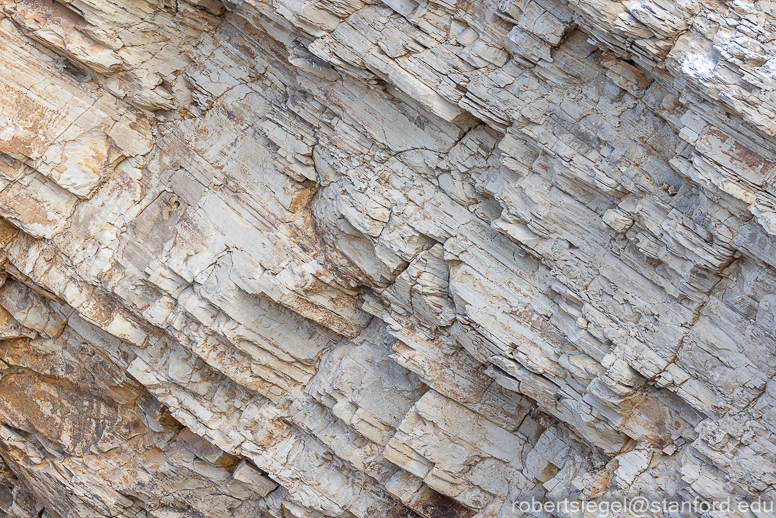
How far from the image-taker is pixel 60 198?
540 inches

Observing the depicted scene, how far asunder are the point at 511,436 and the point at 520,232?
392 centimetres

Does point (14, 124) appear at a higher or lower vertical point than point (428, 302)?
lower

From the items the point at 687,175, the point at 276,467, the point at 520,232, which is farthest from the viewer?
the point at 276,467

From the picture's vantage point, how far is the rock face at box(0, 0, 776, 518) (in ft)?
30.9

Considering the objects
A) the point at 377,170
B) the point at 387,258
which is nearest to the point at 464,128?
the point at 377,170

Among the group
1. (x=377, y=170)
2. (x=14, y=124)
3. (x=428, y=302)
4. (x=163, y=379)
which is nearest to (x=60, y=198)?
(x=14, y=124)

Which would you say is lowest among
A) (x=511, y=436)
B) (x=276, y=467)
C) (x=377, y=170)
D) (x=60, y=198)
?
(x=276, y=467)

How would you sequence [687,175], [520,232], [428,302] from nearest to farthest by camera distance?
[687,175], [520,232], [428,302]

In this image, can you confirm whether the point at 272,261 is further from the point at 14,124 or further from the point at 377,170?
the point at 14,124

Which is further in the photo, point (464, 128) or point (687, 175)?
point (464, 128)

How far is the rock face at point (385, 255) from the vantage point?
9.43 metres

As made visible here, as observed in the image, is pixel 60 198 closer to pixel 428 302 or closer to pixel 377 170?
pixel 377 170

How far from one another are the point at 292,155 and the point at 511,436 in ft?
20.9

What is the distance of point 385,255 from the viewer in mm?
11766
